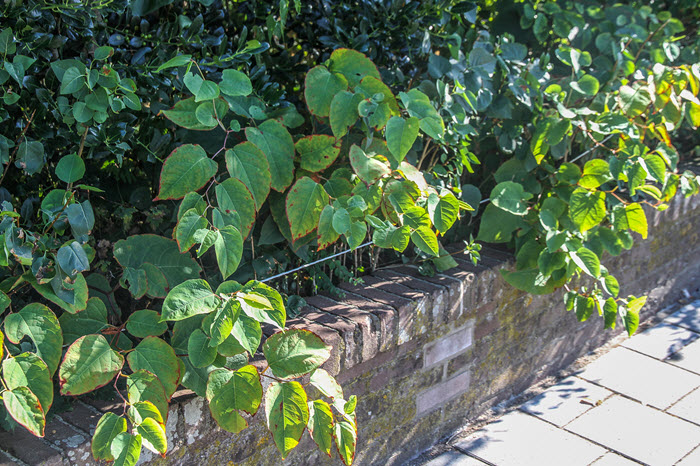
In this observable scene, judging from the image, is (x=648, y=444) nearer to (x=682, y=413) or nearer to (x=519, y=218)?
(x=682, y=413)

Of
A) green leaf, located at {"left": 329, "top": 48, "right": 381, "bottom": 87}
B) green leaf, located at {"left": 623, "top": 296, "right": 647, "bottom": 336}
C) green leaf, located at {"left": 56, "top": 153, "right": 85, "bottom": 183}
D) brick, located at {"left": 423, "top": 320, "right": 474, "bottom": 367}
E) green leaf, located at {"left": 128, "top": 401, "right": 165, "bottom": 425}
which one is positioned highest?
green leaf, located at {"left": 329, "top": 48, "right": 381, "bottom": 87}

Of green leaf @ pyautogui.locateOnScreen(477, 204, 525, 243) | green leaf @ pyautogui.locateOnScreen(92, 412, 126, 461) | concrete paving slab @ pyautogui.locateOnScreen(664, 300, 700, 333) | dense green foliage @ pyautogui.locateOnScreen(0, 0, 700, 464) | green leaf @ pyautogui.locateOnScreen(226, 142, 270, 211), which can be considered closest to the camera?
green leaf @ pyautogui.locateOnScreen(92, 412, 126, 461)

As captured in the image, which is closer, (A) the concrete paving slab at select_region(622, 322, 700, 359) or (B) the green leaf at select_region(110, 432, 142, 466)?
(B) the green leaf at select_region(110, 432, 142, 466)

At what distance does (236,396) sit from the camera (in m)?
1.61

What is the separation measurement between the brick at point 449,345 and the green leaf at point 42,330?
4.23ft

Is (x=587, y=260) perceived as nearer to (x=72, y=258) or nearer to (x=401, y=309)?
(x=401, y=309)

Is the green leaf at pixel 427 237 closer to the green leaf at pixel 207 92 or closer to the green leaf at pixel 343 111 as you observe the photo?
the green leaf at pixel 343 111

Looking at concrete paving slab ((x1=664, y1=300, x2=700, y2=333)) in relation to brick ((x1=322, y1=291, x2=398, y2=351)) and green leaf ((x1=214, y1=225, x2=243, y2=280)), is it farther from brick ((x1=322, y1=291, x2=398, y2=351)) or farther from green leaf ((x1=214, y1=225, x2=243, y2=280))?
green leaf ((x1=214, y1=225, x2=243, y2=280))

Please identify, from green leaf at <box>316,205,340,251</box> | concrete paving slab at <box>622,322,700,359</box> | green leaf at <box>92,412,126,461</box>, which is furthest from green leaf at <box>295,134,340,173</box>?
concrete paving slab at <box>622,322,700,359</box>

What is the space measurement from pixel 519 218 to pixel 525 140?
0.34 metres

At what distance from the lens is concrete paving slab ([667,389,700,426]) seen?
2699 millimetres

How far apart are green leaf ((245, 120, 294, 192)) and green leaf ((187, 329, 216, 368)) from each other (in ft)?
1.66

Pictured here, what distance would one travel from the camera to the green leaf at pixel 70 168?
1.61 m

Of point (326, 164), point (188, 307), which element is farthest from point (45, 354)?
point (326, 164)
